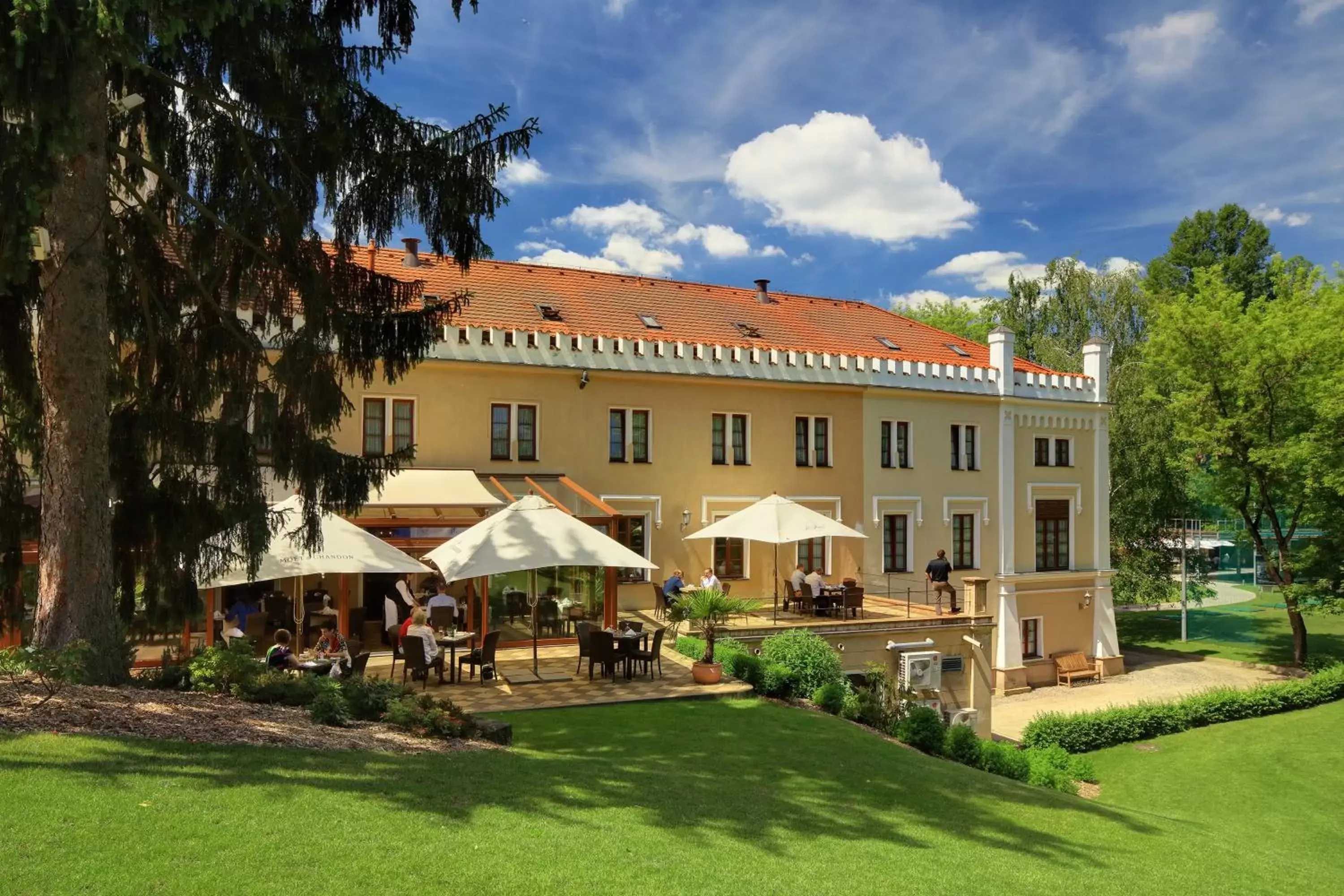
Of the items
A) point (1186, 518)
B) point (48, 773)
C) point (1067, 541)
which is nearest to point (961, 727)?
point (48, 773)

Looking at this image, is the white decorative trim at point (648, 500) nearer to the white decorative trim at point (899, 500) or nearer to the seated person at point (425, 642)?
the white decorative trim at point (899, 500)

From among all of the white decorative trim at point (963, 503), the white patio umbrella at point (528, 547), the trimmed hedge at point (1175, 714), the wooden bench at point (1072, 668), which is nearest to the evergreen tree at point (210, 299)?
the white patio umbrella at point (528, 547)

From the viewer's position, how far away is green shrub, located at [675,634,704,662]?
16.7 metres

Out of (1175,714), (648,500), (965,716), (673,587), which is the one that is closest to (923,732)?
(673,587)

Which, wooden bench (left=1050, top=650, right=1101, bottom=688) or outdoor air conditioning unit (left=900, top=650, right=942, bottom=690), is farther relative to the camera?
wooden bench (left=1050, top=650, right=1101, bottom=688)

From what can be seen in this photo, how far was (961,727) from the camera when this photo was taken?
1397cm

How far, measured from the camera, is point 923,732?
13312mm

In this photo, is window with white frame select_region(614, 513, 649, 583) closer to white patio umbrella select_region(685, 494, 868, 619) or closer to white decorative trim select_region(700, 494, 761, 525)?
white decorative trim select_region(700, 494, 761, 525)

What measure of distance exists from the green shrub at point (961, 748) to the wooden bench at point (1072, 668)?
16131mm

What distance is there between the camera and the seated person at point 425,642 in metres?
13.3

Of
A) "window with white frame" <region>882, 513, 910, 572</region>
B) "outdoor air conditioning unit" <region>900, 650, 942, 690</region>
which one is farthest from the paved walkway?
"window with white frame" <region>882, 513, 910, 572</region>

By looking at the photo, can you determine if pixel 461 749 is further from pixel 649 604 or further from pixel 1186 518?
pixel 1186 518

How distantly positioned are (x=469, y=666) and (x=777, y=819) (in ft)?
26.8

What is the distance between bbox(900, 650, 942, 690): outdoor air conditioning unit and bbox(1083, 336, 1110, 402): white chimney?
13.5 metres
